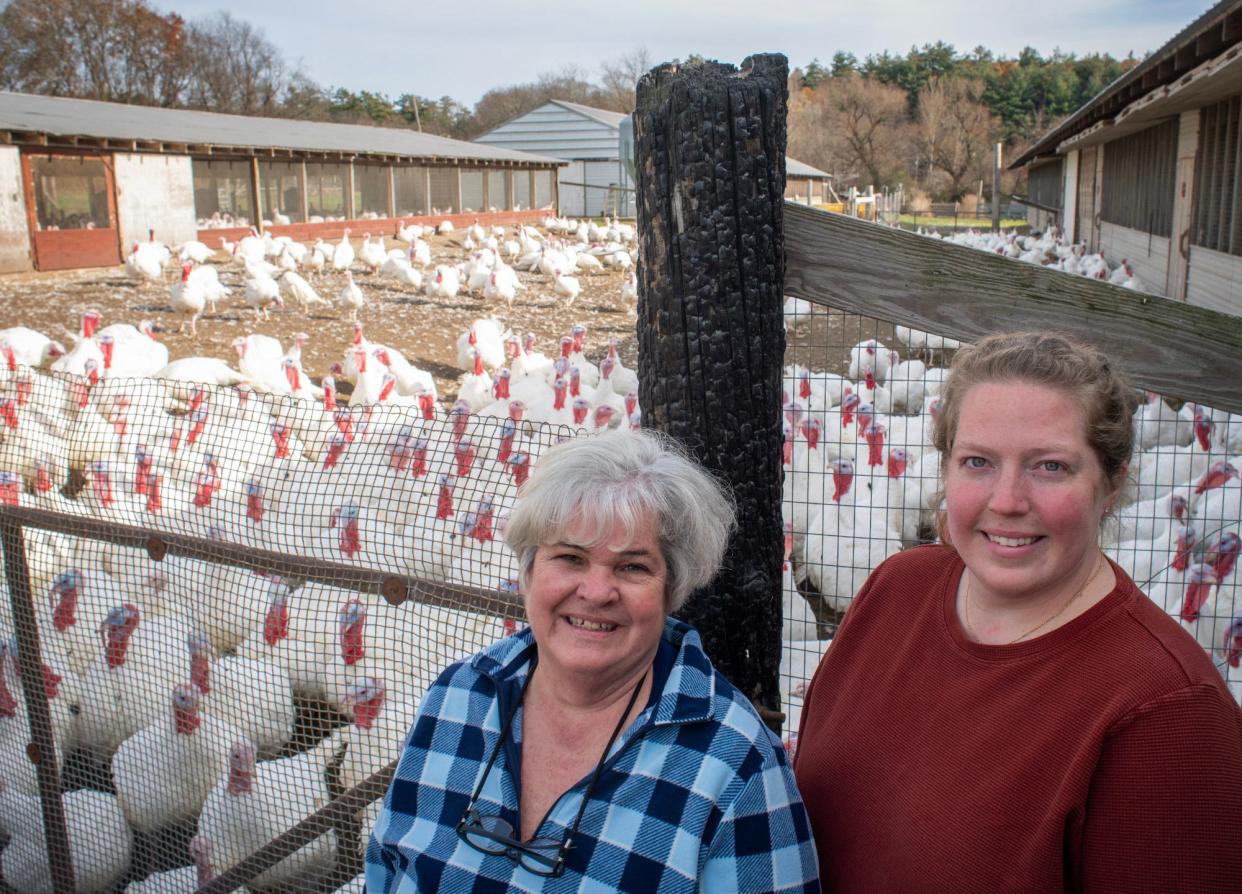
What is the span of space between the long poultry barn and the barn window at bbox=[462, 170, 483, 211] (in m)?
0.06

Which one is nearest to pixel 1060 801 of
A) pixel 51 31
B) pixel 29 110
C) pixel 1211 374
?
pixel 1211 374

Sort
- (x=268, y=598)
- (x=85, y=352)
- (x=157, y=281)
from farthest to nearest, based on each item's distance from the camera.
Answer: (x=157, y=281)
(x=85, y=352)
(x=268, y=598)

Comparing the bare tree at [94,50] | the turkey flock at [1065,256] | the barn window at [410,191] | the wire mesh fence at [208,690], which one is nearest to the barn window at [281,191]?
the barn window at [410,191]

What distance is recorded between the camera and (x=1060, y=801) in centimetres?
133

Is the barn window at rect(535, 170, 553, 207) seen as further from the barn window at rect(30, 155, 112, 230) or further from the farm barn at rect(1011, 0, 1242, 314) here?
the farm barn at rect(1011, 0, 1242, 314)

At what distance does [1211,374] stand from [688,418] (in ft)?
3.20

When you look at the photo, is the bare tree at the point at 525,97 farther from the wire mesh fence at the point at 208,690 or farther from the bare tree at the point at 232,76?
the wire mesh fence at the point at 208,690

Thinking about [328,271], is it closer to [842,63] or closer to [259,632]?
[259,632]

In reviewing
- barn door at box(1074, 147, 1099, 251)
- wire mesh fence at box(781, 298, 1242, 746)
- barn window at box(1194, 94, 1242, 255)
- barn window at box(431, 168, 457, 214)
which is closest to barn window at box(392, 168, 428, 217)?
barn window at box(431, 168, 457, 214)

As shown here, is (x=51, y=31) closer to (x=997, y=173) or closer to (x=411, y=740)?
(x=997, y=173)

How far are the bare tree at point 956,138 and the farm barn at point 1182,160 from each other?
35909mm

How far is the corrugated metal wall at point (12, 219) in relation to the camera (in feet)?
58.2

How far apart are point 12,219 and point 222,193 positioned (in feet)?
24.0

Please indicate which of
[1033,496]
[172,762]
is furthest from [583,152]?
[1033,496]
